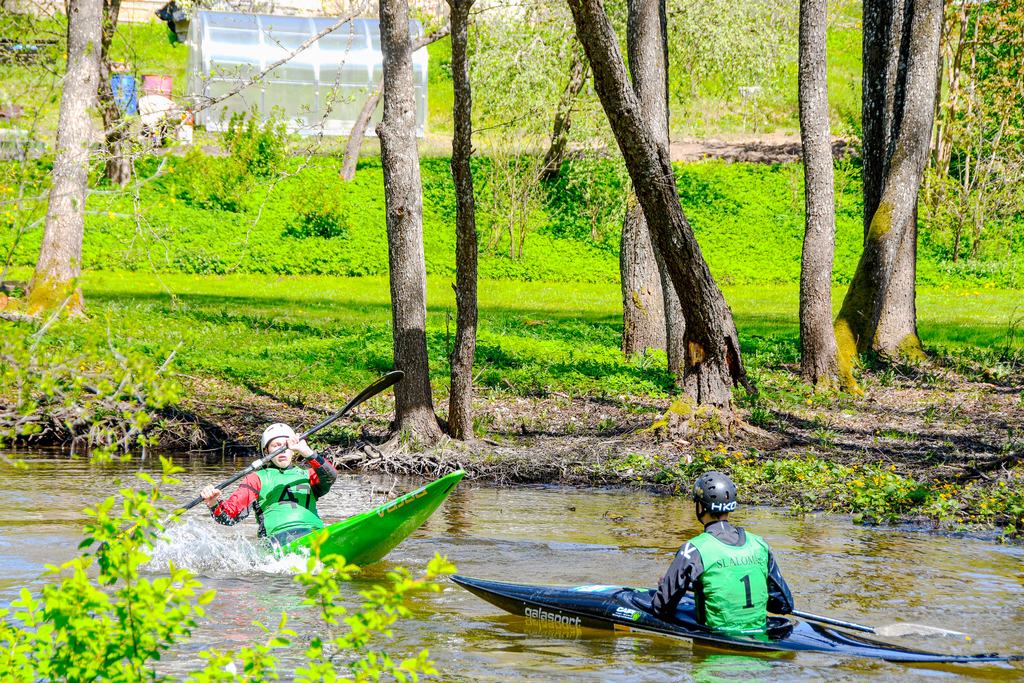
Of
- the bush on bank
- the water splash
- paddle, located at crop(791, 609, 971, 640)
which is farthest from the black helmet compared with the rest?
the bush on bank

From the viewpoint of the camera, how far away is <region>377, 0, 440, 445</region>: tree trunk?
40.8ft

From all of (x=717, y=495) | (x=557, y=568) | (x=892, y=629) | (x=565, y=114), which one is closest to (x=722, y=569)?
(x=717, y=495)

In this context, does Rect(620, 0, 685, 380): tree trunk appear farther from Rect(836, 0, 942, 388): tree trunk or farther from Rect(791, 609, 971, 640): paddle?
Rect(791, 609, 971, 640): paddle

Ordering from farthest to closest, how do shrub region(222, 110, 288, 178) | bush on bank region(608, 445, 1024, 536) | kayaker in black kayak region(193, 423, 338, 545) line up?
shrub region(222, 110, 288, 178) → bush on bank region(608, 445, 1024, 536) → kayaker in black kayak region(193, 423, 338, 545)

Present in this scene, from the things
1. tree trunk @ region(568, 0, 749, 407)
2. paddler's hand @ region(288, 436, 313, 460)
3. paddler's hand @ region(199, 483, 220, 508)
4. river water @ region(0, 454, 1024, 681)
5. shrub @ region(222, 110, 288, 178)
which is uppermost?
shrub @ region(222, 110, 288, 178)

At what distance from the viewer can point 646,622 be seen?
7289 millimetres

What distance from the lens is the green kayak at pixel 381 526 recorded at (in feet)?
29.0

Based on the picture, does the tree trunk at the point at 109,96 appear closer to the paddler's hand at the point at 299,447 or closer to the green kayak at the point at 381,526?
the paddler's hand at the point at 299,447

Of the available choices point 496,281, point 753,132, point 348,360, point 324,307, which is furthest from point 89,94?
point 753,132

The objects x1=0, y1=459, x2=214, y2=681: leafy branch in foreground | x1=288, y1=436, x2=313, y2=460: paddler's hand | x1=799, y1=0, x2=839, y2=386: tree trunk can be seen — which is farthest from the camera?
x1=799, y1=0, x2=839, y2=386: tree trunk

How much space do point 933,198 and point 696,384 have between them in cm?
2047

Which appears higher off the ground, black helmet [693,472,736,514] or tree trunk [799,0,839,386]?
tree trunk [799,0,839,386]

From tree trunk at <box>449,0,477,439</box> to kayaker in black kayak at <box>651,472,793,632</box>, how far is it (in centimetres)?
611

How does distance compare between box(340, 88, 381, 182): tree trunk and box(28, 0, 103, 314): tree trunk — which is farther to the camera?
box(340, 88, 381, 182): tree trunk
